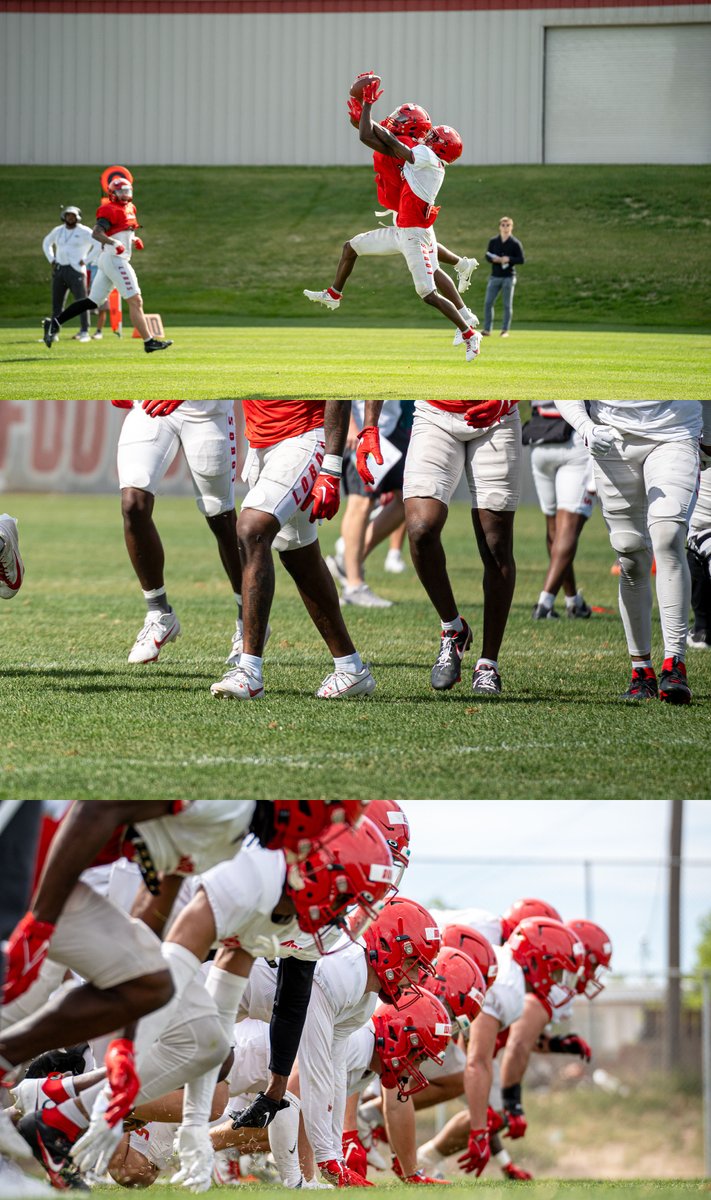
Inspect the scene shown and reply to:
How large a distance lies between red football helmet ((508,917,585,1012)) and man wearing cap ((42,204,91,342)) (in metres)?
3.23

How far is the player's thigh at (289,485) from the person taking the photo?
4.62 m

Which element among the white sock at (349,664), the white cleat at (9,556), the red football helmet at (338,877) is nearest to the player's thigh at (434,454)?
the white sock at (349,664)

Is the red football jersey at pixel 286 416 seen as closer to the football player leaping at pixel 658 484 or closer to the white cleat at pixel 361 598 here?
the football player leaping at pixel 658 484

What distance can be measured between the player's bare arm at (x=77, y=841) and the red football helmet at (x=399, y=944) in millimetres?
1487

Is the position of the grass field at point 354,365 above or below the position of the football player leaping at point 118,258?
below

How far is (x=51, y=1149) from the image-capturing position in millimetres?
3607

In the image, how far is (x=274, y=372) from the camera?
15.8 feet

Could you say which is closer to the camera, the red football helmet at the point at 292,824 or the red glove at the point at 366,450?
the red football helmet at the point at 292,824

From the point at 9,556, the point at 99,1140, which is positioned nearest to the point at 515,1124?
the point at 9,556

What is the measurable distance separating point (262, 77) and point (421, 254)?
29.5 inches

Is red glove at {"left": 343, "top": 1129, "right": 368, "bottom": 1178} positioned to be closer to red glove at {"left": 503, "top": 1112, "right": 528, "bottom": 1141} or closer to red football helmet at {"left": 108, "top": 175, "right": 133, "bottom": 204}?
red glove at {"left": 503, "top": 1112, "right": 528, "bottom": 1141}

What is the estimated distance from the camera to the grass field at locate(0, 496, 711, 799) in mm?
3947

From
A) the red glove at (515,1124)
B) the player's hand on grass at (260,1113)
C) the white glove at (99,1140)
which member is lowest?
the red glove at (515,1124)

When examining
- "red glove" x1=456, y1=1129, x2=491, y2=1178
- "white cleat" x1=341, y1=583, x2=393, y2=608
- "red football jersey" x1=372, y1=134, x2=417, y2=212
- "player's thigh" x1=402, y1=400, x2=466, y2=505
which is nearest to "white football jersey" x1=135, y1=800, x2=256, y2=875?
"player's thigh" x1=402, y1=400, x2=466, y2=505
